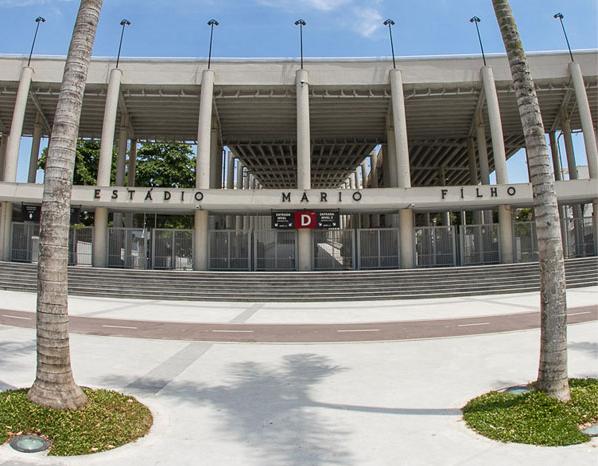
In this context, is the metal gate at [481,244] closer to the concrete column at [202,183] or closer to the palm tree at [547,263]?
the concrete column at [202,183]

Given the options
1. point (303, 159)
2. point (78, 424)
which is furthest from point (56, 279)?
point (303, 159)

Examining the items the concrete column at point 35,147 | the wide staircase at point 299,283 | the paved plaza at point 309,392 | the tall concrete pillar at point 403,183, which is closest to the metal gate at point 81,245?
the wide staircase at point 299,283

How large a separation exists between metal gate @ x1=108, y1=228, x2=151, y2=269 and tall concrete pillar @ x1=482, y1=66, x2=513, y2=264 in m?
22.1

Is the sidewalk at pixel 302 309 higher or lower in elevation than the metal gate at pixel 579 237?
lower

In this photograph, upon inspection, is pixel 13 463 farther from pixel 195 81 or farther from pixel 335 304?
pixel 195 81

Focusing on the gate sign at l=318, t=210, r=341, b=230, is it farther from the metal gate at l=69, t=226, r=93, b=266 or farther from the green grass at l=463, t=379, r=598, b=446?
the green grass at l=463, t=379, r=598, b=446

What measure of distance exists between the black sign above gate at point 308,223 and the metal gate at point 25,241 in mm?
16383

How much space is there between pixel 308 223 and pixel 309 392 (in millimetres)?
Result: 18591

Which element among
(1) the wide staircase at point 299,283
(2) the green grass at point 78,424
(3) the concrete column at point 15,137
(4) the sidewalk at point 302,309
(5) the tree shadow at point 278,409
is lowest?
(5) the tree shadow at point 278,409

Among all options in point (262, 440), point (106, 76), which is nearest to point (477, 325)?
point (262, 440)

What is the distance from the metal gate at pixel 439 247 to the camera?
27234mm

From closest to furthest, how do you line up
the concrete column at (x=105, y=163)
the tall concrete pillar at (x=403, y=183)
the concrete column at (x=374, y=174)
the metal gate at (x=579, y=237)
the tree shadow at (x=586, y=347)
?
1. the tree shadow at (x=586, y=347)
2. the tall concrete pillar at (x=403, y=183)
3. the concrete column at (x=105, y=163)
4. the metal gate at (x=579, y=237)
5. the concrete column at (x=374, y=174)

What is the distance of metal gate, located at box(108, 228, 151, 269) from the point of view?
88.0 feet

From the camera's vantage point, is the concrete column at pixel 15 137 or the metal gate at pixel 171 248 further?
the metal gate at pixel 171 248
